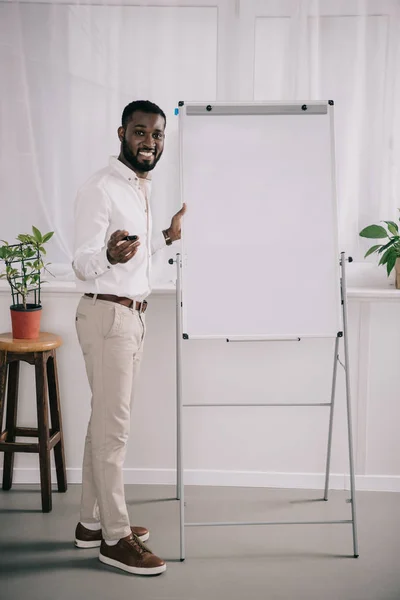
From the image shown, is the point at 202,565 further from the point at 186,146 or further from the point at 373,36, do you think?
the point at 373,36

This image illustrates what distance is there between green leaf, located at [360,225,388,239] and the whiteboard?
0.61 meters

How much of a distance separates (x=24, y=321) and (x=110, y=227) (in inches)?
30.8

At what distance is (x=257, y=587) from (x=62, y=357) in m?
1.43

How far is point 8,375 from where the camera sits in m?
3.09

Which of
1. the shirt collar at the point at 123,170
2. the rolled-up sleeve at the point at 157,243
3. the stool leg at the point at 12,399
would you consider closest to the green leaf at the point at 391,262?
the rolled-up sleeve at the point at 157,243

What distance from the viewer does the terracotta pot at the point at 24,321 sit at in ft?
9.64

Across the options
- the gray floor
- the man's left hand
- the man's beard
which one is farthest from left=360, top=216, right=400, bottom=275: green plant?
the man's beard

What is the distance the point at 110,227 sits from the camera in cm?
241

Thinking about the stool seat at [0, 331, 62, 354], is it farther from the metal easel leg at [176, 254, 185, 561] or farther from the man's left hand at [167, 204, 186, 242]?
the man's left hand at [167, 204, 186, 242]

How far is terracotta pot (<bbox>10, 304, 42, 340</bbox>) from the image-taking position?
9.64 ft

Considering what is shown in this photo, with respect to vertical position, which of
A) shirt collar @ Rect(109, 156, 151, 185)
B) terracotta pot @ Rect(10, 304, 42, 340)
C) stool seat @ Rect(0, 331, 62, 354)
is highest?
shirt collar @ Rect(109, 156, 151, 185)

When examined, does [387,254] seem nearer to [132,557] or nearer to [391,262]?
[391,262]

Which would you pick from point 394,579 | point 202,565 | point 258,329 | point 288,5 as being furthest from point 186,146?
point 394,579

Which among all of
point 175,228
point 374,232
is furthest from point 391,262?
point 175,228
